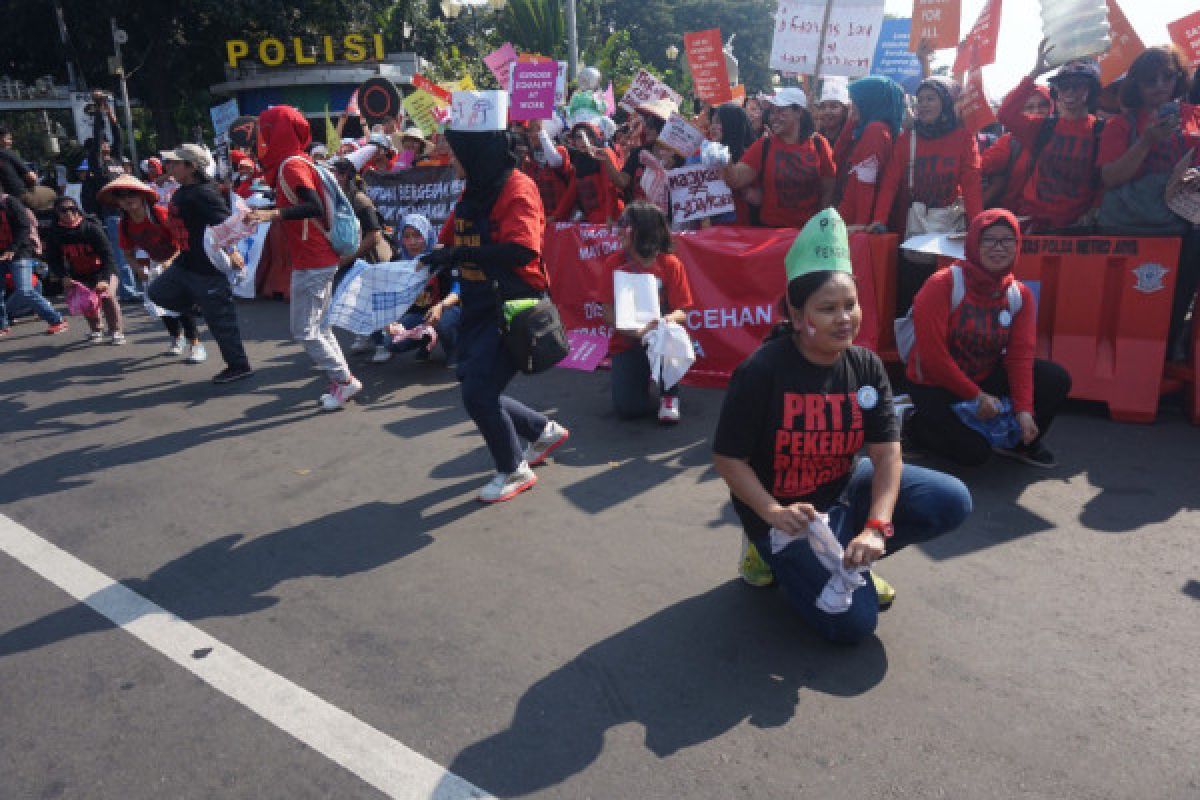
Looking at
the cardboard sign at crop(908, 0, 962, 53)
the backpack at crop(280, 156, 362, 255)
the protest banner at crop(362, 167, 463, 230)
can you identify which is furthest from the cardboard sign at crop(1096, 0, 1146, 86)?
the protest banner at crop(362, 167, 463, 230)

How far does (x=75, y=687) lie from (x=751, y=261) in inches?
194

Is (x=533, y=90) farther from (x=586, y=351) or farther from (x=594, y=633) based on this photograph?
(x=594, y=633)

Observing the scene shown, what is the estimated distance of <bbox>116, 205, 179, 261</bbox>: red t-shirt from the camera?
782 centimetres

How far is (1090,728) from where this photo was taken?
257 cm

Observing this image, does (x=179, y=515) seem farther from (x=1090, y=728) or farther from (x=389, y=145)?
(x=389, y=145)

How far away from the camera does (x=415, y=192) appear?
10430 mm

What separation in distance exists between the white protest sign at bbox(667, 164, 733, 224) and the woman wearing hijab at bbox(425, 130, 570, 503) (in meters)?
2.88

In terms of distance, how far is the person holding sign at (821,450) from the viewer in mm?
2768

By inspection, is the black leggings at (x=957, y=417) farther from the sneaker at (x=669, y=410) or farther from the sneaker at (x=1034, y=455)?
the sneaker at (x=669, y=410)

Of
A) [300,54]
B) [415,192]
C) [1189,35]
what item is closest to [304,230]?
[415,192]

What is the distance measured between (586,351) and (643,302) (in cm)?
177

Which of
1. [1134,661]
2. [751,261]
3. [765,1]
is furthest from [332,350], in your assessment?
[765,1]

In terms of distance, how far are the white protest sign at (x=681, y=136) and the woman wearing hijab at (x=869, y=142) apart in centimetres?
126

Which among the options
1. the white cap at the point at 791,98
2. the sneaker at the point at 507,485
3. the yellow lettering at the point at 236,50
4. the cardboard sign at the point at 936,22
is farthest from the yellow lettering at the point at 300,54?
the sneaker at the point at 507,485
